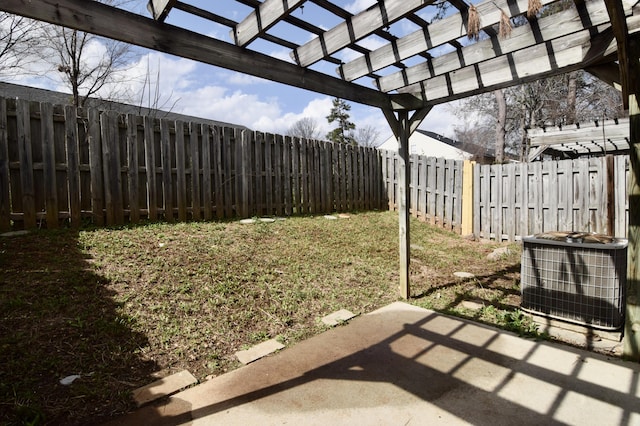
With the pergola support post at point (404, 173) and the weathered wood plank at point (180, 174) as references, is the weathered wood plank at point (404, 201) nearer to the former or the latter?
the pergola support post at point (404, 173)

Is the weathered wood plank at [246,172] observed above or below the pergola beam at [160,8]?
below

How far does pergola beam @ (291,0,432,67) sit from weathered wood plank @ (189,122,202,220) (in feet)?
10.0

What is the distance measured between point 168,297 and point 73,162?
8.41 ft

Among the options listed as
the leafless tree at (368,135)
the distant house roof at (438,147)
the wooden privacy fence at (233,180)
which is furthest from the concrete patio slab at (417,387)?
the leafless tree at (368,135)

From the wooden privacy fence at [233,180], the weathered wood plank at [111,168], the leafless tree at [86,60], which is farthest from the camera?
the leafless tree at [86,60]

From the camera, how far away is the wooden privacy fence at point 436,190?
734 cm

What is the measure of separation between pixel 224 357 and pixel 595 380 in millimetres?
2607

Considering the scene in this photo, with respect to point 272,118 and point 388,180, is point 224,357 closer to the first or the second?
point 388,180

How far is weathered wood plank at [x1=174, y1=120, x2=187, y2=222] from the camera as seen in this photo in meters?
5.15

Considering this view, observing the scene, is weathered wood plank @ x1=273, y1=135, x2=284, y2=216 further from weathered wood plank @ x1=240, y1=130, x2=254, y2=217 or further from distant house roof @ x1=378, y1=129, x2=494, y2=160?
distant house roof @ x1=378, y1=129, x2=494, y2=160

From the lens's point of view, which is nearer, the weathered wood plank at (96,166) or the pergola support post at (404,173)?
the pergola support post at (404,173)

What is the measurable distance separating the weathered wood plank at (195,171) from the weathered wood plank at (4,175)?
2167mm

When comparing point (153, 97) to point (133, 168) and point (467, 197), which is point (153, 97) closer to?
point (133, 168)

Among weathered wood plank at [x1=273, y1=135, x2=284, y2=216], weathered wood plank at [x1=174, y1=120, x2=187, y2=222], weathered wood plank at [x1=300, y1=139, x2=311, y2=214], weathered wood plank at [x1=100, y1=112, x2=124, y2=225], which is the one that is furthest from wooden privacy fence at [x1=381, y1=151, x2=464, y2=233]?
weathered wood plank at [x1=100, y1=112, x2=124, y2=225]
